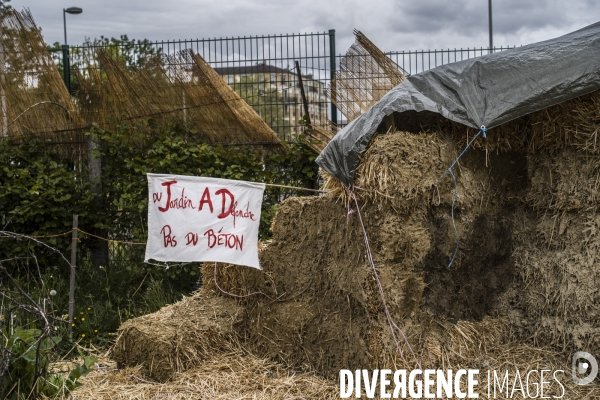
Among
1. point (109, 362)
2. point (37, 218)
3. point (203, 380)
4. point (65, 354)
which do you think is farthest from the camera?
point (37, 218)

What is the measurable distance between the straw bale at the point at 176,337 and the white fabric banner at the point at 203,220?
513 millimetres

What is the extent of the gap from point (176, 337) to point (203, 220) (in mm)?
902

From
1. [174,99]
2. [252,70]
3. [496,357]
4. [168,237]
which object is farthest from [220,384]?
[252,70]

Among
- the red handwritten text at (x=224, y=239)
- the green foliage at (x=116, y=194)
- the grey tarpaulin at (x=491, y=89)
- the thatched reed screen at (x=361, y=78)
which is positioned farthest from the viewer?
the thatched reed screen at (x=361, y=78)

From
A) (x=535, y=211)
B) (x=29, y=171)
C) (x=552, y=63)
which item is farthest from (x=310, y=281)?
(x=29, y=171)

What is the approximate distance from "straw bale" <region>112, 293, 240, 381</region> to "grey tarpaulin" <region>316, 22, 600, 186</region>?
5.20 ft

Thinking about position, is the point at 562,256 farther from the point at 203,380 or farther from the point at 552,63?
the point at 203,380

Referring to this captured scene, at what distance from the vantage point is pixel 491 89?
4.56 m

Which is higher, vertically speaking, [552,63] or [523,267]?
[552,63]

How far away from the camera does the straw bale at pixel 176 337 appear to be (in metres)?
5.03

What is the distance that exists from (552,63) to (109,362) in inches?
164

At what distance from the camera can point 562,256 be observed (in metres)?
4.73

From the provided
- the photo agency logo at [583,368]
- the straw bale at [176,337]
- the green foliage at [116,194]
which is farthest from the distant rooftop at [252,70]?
the photo agency logo at [583,368]

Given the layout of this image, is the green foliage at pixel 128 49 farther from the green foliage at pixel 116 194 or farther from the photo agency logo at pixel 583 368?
the photo agency logo at pixel 583 368
